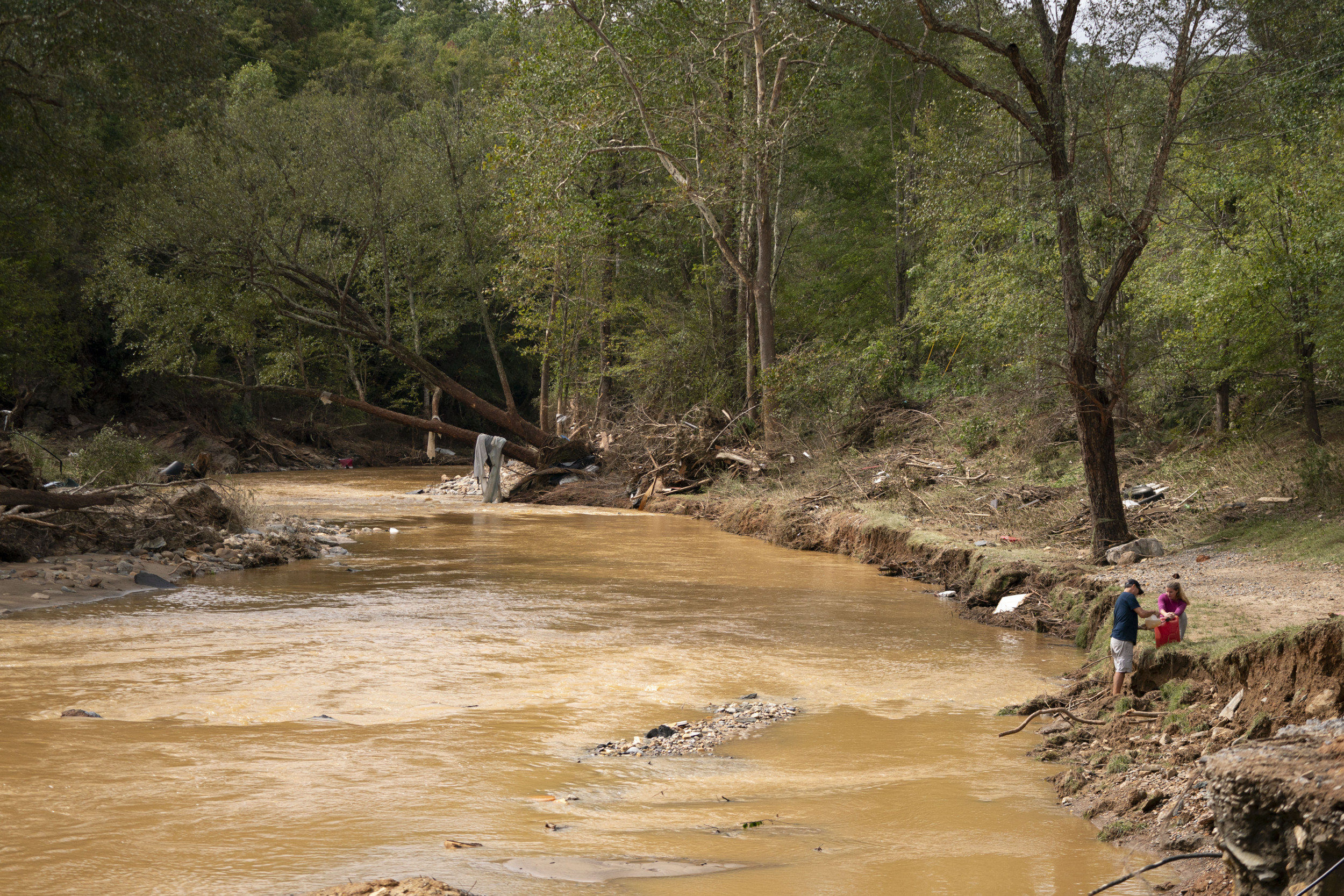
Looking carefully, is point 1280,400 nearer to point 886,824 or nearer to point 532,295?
point 886,824

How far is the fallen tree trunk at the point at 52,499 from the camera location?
13.1 m

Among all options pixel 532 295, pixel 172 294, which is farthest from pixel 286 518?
pixel 532 295

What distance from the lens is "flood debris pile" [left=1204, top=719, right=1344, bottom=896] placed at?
3.62m

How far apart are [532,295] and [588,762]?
82.5ft

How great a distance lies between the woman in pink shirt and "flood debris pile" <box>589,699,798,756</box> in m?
3.12

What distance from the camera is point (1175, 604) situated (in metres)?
8.02

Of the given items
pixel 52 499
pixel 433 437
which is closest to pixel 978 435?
pixel 52 499

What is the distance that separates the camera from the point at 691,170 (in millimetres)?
25516

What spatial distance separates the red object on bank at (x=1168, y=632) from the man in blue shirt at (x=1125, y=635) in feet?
0.38

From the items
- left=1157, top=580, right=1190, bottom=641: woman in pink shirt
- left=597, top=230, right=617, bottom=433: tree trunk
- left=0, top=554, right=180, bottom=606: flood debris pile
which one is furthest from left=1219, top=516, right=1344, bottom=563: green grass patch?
left=597, top=230, right=617, bottom=433: tree trunk

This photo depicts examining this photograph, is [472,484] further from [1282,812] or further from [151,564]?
[1282,812]

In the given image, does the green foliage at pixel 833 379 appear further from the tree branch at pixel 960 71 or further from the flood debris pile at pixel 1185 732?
the flood debris pile at pixel 1185 732

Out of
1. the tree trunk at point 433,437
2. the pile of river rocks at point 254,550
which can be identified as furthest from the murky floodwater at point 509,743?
the tree trunk at point 433,437

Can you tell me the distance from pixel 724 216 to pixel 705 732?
21.1 meters
